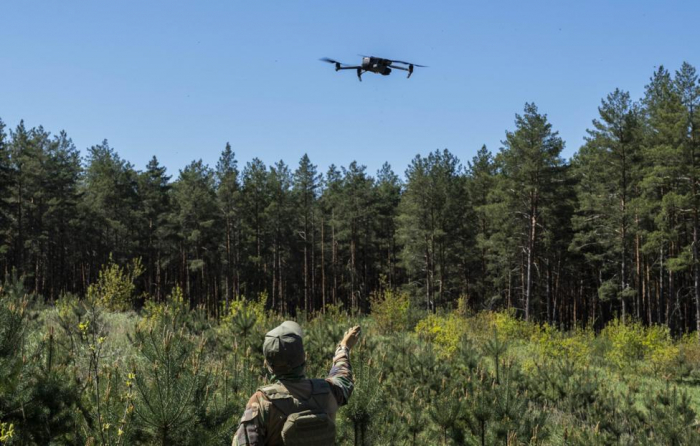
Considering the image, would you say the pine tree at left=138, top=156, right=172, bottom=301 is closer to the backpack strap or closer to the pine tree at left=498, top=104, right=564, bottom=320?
the pine tree at left=498, top=104, right=564, bottom=320

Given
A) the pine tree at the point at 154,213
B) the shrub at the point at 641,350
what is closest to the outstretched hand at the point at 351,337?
the shrub at the point at 641,350

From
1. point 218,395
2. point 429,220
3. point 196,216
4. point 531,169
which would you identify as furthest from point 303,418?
point 196,216

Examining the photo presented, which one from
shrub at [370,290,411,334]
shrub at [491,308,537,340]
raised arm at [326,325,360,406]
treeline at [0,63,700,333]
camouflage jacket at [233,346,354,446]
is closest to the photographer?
camouflage jacket at [233,346,354,446]

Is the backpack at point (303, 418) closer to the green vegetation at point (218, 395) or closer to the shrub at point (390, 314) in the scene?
the green vegetation at point (218, 395)

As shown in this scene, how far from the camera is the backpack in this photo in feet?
9.02

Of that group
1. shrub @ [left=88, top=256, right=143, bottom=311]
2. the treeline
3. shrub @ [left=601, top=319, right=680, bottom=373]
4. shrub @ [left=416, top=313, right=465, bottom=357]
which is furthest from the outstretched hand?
the treeline

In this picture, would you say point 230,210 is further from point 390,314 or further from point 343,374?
point 343,374

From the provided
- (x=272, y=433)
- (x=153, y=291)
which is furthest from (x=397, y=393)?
(x=153, y=291)

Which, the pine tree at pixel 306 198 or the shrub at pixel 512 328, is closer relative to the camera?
the shrub at pixel 512 328

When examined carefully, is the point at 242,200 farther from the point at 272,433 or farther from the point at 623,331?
the point at 272,433

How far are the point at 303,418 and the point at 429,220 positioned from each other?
3804 cm

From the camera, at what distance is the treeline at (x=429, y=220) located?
104 feet

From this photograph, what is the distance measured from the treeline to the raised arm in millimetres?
27169

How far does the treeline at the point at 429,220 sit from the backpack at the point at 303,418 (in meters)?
27.8
